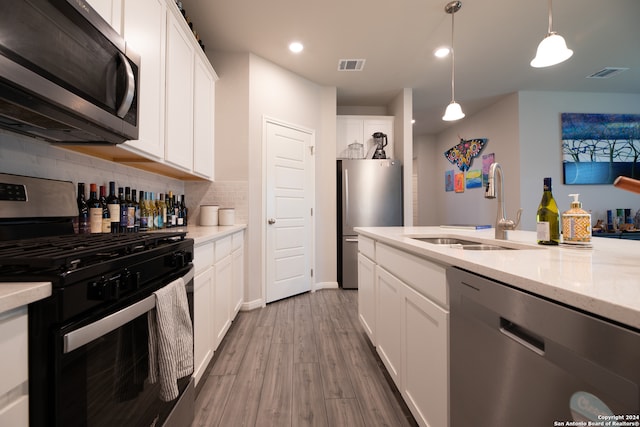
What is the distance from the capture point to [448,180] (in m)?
6.09

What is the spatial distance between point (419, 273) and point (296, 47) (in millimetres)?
2770

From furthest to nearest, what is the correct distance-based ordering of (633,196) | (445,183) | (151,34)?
(445,183) → (633,196) → (151,34)

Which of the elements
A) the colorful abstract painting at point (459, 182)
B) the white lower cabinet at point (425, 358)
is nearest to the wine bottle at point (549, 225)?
the white lower cabinet at point (425, 358)

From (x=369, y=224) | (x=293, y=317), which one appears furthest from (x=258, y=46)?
(x=293, y=317)

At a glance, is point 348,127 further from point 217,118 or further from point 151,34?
point 151,34

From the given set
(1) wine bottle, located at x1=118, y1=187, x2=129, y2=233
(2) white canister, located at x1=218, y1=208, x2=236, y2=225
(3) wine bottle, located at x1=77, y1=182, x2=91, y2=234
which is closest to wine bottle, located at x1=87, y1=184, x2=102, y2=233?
(3) wine bottle, located at x1=77, y1=182, x2=91, y2=234

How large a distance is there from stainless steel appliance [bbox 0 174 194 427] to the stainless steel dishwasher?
992mm

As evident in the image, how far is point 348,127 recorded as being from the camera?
4.06 m

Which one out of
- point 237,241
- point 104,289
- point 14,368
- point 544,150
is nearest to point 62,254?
point 104,289

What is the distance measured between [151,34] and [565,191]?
5.41 metres

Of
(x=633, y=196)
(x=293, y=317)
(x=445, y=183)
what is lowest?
(x=293, y=317)

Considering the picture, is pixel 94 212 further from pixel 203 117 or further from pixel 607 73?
pixel 607 73

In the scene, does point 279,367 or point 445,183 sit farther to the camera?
point 445,183

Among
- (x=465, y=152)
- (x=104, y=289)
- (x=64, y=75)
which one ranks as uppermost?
(x=465, y=152)
